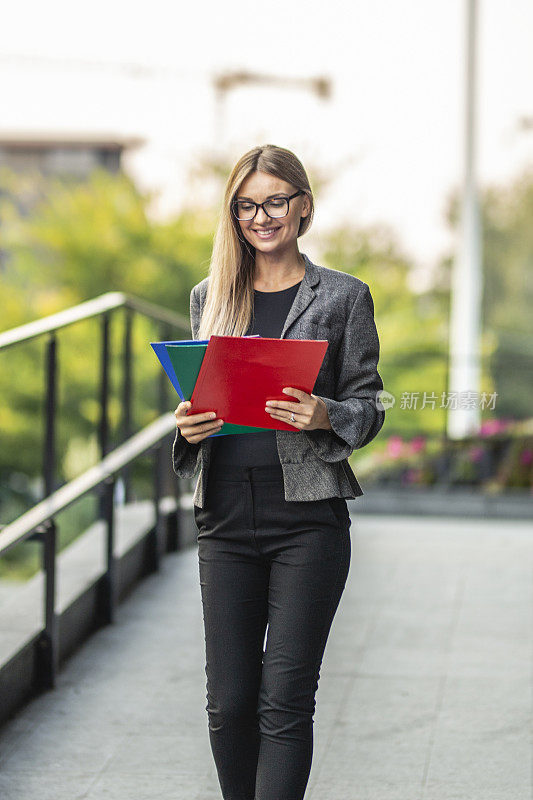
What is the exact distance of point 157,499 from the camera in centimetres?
530

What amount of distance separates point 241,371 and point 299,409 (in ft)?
0.45

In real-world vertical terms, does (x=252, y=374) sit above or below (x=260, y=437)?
above

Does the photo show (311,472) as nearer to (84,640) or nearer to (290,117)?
(84,640)

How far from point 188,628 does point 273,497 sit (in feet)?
7.31

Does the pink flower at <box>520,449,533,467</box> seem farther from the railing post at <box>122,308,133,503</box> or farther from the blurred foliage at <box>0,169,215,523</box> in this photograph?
the blurred foliage at <box>0,169,215,523</box>

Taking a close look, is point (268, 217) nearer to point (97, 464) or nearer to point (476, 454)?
point (97, 464)

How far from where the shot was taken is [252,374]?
7.49 ft

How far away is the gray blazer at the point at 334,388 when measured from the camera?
240 centimetres

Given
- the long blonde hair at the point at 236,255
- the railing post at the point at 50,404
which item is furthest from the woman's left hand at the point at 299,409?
the railing post at the point at 50,404

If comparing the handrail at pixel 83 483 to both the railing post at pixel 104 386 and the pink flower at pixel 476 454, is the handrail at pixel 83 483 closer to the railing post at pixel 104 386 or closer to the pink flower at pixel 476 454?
the railing post at pixel 104 386

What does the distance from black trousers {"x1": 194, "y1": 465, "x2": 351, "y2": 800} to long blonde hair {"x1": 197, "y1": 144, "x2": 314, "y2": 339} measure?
0.32 m

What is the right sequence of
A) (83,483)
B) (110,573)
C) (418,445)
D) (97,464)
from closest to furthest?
(83,483)
(110,573)
(97,464)
(418,445)

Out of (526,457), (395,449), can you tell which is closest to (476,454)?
(526,457)

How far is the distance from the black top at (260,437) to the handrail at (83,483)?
3.85ft
